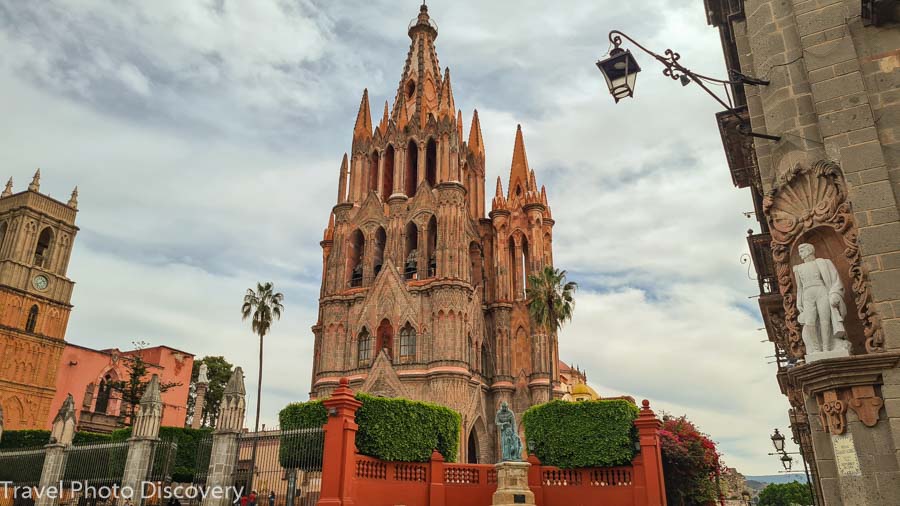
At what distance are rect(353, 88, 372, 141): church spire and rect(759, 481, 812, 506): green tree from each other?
204 feet

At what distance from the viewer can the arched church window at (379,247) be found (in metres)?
38.5

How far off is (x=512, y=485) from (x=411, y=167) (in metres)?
28.6

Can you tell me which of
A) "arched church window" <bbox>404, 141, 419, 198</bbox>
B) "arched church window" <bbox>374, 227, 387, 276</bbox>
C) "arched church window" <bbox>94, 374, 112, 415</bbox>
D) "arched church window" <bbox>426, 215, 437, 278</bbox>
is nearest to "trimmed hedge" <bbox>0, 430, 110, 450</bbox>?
"arched church window" <bbox>94, 374, 112, 415</bbox>

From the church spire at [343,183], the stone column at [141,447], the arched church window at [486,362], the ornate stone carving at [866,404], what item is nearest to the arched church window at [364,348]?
the arched church window at [486,362]

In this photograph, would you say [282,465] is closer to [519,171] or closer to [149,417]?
[149,417]

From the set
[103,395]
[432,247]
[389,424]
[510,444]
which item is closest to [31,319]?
[103,395]

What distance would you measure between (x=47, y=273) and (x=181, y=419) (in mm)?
12820

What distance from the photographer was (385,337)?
35844mm

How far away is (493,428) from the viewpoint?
1363 inches

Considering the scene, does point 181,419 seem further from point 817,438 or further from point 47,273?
point 817,438

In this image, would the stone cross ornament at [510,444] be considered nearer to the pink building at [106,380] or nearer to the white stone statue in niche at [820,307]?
the white stone statue in niche at [820,307]

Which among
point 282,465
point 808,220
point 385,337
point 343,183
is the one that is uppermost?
point 343,183

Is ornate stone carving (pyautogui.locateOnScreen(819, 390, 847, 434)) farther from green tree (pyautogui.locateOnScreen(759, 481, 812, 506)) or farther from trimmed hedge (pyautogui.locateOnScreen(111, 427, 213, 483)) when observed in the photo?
green tree (pyautogui.locateOnScreen(759, 481, 812, 506))

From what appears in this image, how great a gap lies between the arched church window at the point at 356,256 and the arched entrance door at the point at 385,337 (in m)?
3.57
